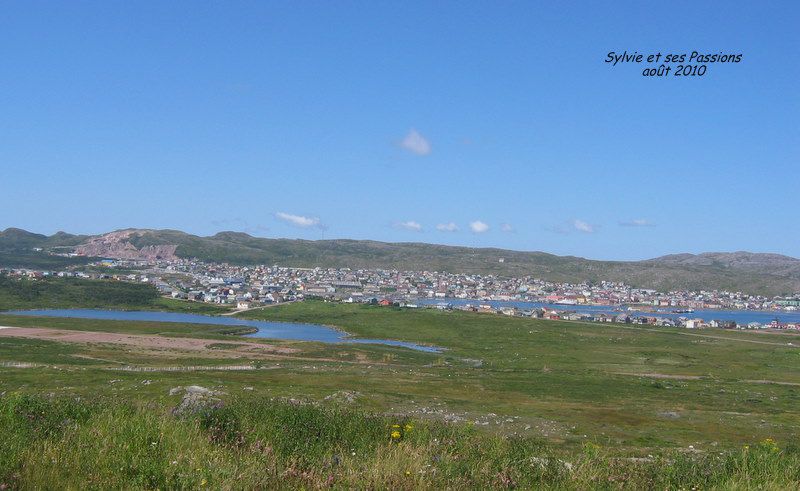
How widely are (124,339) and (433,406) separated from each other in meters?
57.9

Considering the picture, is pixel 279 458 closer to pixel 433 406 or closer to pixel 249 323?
pixel 433 406

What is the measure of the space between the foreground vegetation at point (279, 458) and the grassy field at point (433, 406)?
1.7 inches

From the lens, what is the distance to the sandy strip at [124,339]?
74812mm

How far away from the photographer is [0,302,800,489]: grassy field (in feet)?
30.1

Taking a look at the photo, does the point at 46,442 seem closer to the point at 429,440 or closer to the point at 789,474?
the point at 429,440

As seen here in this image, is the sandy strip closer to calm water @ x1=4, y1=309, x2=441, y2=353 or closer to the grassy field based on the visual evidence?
the grassy field

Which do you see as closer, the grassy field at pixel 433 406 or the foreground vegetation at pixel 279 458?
the foreground vegetation at pixel 279 458

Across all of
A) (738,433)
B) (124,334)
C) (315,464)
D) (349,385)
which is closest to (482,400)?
(349,385)

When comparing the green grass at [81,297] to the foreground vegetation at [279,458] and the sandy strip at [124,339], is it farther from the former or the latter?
the foreground vegetation at [279,458]

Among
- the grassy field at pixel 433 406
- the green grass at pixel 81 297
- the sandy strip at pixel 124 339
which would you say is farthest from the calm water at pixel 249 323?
the sandy strip at pixel 124 339

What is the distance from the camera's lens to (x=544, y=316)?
147625 mm

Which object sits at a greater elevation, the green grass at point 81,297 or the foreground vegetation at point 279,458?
the foreground vegetation at point 279,458

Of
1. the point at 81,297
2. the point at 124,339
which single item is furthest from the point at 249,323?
the point at 81,297

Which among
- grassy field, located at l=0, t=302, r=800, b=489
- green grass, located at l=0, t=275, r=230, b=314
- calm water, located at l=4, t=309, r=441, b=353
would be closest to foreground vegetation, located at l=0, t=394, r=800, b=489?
grassy field, located at l=0, t=302, r=800, b=489
